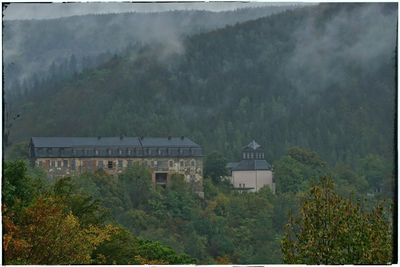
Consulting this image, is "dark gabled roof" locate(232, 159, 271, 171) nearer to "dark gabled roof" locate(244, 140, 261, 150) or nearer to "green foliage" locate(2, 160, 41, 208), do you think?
"dark gabled roof" locate(244, 140, 261, 150)

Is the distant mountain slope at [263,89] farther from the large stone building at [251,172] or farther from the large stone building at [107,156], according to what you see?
the large stone building at [107,156]

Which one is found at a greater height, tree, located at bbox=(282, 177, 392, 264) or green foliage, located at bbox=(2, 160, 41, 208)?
green foliage, located at bbox=(2, 160, 41, 208)

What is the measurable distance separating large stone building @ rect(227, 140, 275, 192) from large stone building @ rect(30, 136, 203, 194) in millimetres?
963

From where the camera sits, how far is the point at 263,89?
17.9 metres

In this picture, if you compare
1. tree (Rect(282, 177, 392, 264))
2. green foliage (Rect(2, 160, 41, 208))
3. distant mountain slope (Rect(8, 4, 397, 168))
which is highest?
distant mountain slope (Rect(8, 4, 397, 168))

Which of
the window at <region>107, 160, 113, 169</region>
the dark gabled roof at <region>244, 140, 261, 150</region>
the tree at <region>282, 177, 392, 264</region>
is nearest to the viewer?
the tree at <region>282, 177, 392, 264</region>

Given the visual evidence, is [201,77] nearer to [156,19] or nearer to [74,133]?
[156,19]

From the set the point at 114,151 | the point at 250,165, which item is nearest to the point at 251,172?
the point at 250,165

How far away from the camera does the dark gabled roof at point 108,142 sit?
1597cm

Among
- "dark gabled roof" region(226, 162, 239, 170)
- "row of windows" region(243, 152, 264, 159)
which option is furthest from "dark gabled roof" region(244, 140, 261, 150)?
"dark gabled roof" region(226, 162, 239, 170)

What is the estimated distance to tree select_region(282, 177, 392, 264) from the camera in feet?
34.8

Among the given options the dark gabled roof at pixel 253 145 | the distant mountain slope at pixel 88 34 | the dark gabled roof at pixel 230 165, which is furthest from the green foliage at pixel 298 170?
the distant mountain slope at pixel 88 34

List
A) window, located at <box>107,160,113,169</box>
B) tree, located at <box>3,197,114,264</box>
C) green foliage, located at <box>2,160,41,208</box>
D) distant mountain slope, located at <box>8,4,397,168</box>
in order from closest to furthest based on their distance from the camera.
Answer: tree, located at <box>3,197,114,264</box>
green foliage, located at <box>2,160,41,208</box>
window, located at <box>107,160,113,169</box>
distant mountain slope, located at <box>8,4,397,168</box>

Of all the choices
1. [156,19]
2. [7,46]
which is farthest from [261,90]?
[7,46]
